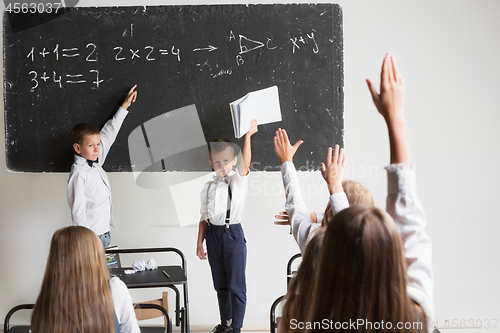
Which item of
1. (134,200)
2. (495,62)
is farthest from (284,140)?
(495,62)

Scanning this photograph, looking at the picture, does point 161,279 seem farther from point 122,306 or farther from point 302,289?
point 302,289

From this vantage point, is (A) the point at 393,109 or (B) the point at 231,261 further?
(B) the point at 231,261

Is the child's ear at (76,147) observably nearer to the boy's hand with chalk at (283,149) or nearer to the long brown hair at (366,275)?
the boy's hand with chalk at (283,149)

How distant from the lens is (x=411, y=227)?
936 mm

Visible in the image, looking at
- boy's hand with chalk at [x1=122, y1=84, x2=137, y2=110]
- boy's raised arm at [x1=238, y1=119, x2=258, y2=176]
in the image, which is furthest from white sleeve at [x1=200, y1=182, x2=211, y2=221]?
boy's hand with chalk at [x1=122, y1=84, x2=137, y2=110]

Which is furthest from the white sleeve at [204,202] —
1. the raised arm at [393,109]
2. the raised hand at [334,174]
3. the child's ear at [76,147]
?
the raised arm at [393,109]

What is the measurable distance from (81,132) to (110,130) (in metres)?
0.18

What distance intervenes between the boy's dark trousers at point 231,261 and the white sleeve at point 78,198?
810mm

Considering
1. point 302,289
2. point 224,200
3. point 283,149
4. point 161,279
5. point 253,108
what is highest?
point 253,108

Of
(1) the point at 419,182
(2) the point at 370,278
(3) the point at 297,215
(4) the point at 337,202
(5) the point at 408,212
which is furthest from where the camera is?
(1) the point at 419,182


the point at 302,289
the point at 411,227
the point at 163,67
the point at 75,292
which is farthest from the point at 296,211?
the point at 163,67

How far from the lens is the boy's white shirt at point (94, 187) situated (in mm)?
2633

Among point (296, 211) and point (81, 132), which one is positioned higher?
point (81, 132)

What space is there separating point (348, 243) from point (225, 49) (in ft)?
7.06
